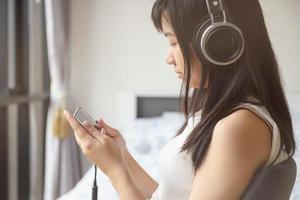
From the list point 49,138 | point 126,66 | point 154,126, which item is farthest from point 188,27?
point 126,66

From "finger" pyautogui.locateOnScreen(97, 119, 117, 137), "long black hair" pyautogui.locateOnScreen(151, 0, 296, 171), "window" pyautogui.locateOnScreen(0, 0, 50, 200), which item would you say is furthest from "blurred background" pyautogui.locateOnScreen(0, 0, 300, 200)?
"long black hair" pyautogui.locateOnScreen(151, 0, 296, 171)

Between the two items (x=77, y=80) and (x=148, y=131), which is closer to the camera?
(x=148, y=131)

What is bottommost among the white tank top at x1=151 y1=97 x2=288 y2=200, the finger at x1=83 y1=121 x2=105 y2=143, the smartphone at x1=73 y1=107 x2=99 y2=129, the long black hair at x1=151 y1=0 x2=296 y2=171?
the white tank top at x1=151 y1=97 x2=288 y2=200

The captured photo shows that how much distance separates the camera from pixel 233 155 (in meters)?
0.65

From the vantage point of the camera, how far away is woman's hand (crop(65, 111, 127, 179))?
2.62 feet

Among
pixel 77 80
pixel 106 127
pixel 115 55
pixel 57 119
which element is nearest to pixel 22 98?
pixel 57 119

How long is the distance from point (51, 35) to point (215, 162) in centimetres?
204

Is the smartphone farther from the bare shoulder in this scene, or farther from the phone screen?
the bare shoulder

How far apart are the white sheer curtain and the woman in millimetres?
1788

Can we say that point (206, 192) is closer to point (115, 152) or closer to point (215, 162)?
point (215, 162)

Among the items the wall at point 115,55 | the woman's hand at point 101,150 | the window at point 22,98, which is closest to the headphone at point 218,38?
the woman's hand at point 101,150

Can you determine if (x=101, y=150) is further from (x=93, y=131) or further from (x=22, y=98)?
(x=22, y=98)

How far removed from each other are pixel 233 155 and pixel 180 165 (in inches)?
5.6

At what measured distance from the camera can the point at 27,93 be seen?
256 cm
